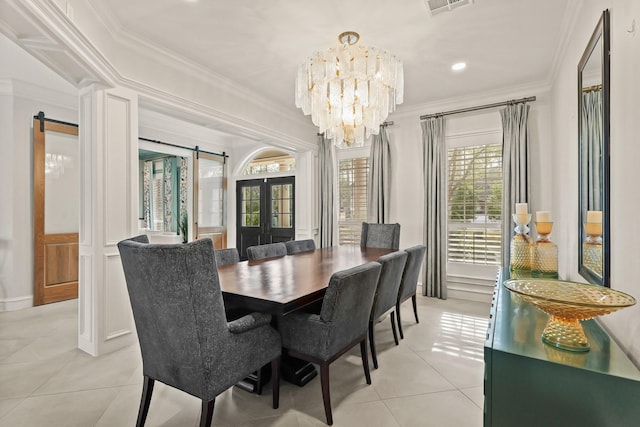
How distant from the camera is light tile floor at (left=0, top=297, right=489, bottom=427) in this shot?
1.82 metres

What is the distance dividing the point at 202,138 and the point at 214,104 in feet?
9.15

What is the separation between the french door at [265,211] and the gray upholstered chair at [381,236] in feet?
6.48

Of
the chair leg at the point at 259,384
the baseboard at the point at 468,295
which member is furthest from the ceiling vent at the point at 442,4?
the baseboard at the point at 468,295

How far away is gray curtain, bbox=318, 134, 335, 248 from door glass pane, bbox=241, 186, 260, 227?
66.6 inches

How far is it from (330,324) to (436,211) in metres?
3.09

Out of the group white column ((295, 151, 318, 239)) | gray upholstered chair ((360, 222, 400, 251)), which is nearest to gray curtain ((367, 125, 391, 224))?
gray upholstered chair ((360, 222, 400, 251))

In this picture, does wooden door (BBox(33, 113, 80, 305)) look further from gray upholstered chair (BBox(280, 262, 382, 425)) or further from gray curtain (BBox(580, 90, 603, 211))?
gray curtain (BBox(580, 90, 603, 211))

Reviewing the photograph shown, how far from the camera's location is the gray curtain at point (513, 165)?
3789 mm

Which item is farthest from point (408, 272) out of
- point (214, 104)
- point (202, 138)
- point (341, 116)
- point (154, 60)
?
point (202, 138)

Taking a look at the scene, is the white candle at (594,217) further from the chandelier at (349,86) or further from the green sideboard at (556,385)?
the chandelier at (349,86)

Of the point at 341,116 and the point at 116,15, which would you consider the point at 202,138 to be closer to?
the point at 116,15

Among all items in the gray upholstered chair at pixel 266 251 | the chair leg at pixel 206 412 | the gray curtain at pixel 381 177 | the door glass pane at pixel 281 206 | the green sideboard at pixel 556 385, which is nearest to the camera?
the green sideboard at pixel 556 385

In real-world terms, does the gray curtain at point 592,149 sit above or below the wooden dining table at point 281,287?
above

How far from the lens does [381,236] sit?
4.21m
